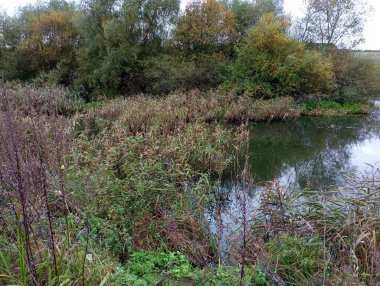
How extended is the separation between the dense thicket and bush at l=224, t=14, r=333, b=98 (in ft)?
0.17

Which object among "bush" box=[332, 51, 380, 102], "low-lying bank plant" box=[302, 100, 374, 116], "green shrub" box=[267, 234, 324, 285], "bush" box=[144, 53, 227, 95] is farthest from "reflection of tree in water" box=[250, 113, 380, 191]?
"bush" box=[144, 53, 227, 95]

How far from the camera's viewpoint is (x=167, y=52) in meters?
19.8

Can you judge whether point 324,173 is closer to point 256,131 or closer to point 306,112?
point 256,131

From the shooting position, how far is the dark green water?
281 inches

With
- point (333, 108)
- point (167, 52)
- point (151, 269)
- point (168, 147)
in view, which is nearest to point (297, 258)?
point (151, 269)

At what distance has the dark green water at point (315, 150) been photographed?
7.14m

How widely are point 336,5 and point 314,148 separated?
1439 centimetres

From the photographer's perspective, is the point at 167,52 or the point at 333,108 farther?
the point at 167,52

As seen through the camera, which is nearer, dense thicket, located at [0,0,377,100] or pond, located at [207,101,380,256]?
pond, located at [207,101,380,256]

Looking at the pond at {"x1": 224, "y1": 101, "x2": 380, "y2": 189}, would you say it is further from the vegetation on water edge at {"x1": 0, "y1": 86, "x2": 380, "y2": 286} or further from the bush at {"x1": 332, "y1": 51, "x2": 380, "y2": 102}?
the bush at {"x1": 332, "y1": 51, "x2": 380, "y2": 102}

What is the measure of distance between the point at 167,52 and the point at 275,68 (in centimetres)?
669

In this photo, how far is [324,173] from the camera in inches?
286

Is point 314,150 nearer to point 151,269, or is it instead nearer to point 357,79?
point 151,269

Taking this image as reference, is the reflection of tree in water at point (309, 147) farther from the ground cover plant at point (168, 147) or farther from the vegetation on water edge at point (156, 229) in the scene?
the vegetation on water edge at point (156, 229)
